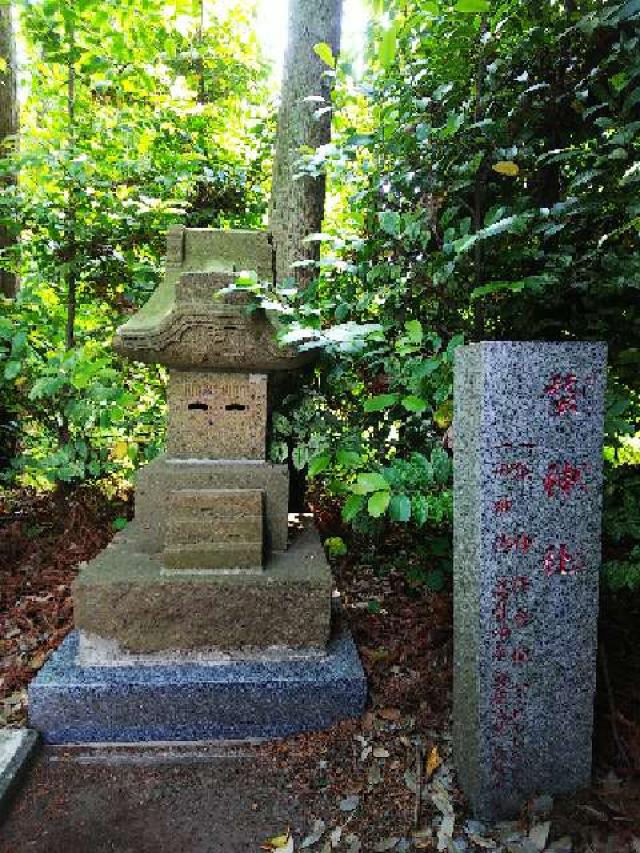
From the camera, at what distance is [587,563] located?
2.21m

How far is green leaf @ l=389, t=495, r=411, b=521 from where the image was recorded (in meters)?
2.50

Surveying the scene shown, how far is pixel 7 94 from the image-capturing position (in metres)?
5.87

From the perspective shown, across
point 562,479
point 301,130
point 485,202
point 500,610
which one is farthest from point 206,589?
point 301,130

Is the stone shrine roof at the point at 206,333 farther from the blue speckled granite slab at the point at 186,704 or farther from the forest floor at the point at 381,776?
the forest floor at the point at 381,776

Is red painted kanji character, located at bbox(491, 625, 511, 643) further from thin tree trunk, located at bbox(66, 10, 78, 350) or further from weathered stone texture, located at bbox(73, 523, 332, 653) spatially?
thin tree trunk, located at bbox(66, 10, 78, 350)

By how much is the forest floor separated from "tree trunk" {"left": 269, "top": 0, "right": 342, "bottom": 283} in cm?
301

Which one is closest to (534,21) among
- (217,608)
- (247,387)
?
(247,387)

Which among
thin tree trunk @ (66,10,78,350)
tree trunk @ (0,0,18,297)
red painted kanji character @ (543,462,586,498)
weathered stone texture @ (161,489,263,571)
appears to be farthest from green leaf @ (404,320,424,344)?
tree trunk @ (0,0,18,297)

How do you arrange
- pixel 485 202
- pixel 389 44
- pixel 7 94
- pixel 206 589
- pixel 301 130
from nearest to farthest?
pixel 389 44 < pixel 206 589 < pixel 485 202 < pixel 301 130 < pixel 7 94

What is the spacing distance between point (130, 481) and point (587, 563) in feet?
15.0

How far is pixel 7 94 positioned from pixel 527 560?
21.4 ft

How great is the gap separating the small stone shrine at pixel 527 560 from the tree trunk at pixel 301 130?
2993mm

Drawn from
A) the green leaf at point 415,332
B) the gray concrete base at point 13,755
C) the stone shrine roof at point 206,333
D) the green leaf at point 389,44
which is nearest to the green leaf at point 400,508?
the green leaf at point 415,332

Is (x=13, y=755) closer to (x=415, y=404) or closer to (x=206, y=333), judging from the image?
(x=206, y=333)
